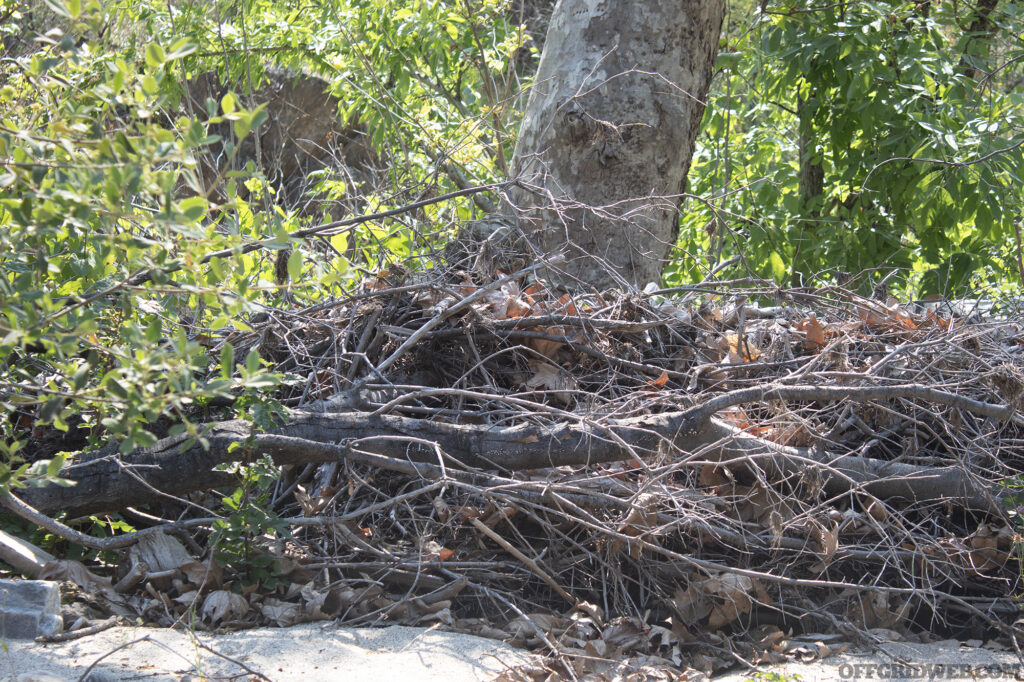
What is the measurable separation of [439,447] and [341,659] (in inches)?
28.3

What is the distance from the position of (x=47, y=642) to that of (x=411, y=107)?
502 cm

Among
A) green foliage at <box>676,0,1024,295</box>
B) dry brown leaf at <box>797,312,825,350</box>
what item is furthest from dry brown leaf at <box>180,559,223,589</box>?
green foliage at <box>676,0,1024,295</box>

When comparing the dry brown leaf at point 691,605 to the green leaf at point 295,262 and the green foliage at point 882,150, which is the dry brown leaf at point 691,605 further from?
the green foliage at point 882,150

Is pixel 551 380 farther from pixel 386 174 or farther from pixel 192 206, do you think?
pixel 386 174

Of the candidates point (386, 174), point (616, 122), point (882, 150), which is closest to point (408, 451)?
point (616, 122)

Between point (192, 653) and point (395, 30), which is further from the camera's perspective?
point (395, 30)

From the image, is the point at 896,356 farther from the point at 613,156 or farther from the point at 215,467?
the point at 215,467

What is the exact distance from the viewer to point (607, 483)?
2631mm

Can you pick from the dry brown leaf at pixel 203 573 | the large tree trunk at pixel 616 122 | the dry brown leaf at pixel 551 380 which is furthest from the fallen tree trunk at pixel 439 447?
the large tree trunk at pixel 616 122

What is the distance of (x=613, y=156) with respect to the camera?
172 inches

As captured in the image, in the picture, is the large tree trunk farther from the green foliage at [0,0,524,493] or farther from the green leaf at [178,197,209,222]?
the green leaf at [178,197,209,222]

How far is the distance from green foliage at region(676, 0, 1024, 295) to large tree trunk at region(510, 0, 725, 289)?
0.66m

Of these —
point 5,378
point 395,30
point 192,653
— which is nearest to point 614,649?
point 192,653

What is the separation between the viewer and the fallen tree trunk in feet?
8.34
